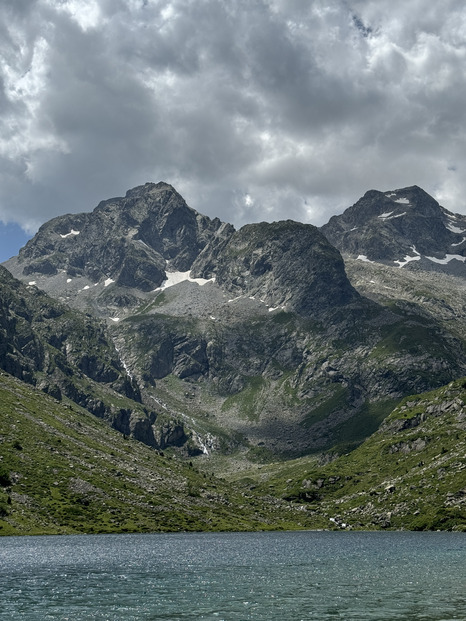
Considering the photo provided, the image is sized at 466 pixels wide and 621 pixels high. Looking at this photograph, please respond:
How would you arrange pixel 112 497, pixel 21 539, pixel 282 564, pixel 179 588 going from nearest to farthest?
pixel 179 588, pixel 282 564, pixel 21 539, pixel 112 497

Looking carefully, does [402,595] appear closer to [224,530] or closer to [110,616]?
[110,616]

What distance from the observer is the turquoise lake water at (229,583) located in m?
52.3

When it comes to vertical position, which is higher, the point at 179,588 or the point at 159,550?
the point at 179,588

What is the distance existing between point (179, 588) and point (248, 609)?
16353 millimetres

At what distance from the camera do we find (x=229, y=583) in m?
71.9

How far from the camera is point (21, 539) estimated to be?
461 ft

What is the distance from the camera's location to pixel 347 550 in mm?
126438

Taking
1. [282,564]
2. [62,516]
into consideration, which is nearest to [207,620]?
[282,564]

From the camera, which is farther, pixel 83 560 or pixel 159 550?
pixel 159 550

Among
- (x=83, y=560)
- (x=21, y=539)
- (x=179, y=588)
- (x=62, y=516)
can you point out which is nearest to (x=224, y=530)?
(x=62, y=516)

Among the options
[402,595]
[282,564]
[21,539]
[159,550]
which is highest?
[402,595]

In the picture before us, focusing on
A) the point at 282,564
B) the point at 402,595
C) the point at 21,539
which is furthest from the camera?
the point at 21,539

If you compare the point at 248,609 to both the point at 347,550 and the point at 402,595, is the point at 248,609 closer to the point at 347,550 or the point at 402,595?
the point at 402,595

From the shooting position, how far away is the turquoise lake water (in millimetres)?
52312
